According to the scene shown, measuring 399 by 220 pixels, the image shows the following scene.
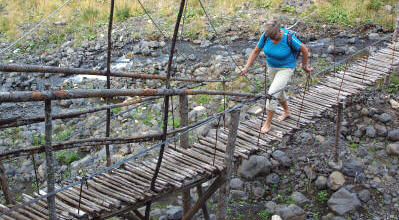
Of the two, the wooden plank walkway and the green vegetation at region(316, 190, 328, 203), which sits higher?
the wooden plank walkway

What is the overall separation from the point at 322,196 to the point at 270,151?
42.3 inches

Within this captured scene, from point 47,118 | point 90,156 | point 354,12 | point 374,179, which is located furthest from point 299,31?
point 47,118

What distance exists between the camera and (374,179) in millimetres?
5559

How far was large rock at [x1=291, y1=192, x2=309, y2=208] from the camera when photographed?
5.43m

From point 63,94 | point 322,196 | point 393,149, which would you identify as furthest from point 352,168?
point 63,94

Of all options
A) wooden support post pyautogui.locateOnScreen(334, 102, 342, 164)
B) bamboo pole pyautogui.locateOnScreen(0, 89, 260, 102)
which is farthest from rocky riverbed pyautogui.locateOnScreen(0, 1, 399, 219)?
bamboo pole pyautogui.locateOnScreen(0, 89, 260, 102)

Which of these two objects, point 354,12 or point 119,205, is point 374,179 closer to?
point 119,205

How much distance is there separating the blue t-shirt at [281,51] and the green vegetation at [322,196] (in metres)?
2.05

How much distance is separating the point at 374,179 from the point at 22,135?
228 inches

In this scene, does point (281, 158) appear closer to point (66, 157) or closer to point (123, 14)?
point (66, 157)

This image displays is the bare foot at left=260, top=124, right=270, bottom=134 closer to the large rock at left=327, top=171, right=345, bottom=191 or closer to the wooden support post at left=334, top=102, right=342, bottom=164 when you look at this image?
the wooden support post at left=334, top=102, right=342, bottom=164

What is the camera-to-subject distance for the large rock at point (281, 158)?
19.6 ft

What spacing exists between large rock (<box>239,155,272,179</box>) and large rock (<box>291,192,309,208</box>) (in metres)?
0.55

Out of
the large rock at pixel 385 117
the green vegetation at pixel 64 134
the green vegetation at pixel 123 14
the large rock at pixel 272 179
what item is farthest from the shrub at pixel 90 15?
the large rock at pixel 385 117
